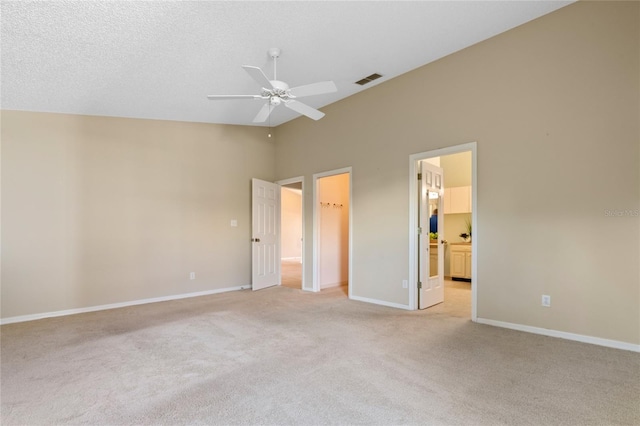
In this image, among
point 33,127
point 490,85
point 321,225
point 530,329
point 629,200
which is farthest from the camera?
point 321,225

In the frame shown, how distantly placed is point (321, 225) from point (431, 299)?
2.35 metres

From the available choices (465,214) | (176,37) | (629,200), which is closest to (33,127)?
(176,37)

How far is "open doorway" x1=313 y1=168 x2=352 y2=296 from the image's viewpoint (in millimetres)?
5863

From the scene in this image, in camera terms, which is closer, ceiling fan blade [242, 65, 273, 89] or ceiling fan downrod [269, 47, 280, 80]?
ceiling fan blade [242, 65, 273, 89]

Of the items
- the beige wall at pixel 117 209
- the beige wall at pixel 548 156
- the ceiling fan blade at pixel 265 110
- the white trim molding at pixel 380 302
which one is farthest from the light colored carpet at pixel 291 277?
the ceiling fan blade at pixel 265 110

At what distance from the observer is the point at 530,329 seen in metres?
3.45

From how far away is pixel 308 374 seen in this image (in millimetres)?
2539

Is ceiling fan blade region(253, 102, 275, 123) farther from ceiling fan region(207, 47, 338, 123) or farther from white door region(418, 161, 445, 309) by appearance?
white door region(418, 161, 445, 309)

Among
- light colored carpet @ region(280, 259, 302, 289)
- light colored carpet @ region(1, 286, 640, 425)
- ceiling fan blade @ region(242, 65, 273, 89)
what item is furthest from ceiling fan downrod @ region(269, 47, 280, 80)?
light colored carpet @ region(280, 259, 302, 289)

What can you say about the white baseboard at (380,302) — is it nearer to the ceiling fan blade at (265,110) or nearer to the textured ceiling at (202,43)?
the ceiling fan blade at (265,110)

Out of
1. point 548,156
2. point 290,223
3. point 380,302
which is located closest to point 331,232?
point 380,302

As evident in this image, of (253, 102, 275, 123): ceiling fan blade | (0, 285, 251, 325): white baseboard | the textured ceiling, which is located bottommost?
(0, 285, 251, 325): white baseboard

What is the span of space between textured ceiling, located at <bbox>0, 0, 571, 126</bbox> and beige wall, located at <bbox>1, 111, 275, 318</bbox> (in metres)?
0.51

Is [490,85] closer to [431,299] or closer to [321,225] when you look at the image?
[431,299]
